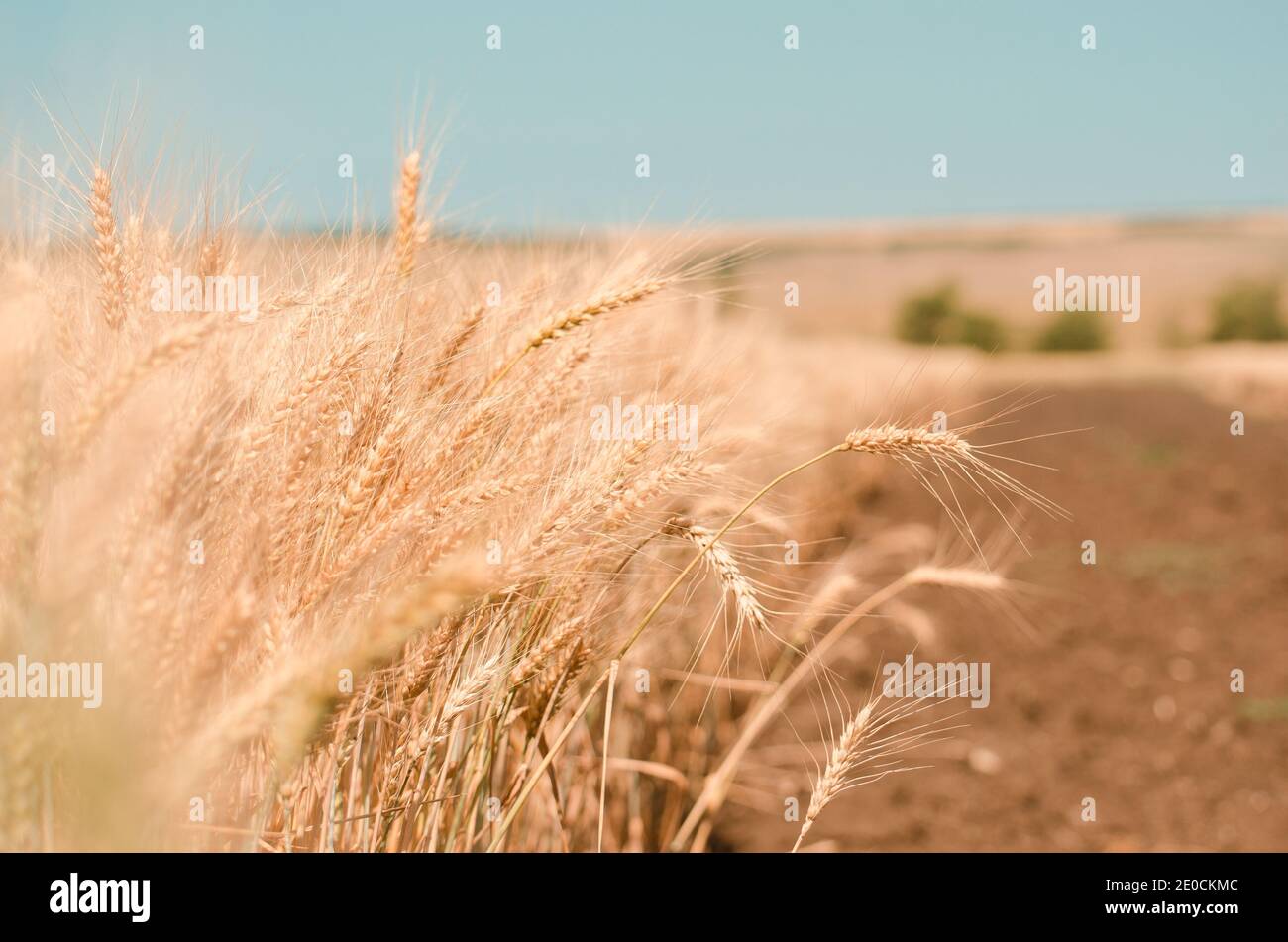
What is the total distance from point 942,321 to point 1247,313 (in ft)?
29.9

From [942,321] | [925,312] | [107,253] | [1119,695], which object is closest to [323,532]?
[107,253]

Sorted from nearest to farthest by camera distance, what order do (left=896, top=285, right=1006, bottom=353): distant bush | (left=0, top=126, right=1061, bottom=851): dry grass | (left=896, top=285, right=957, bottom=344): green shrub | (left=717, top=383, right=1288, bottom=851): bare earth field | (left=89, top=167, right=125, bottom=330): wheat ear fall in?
1. (left=0, top=126, right=1061, bottom=851): dry grass
2. (left=89, top=167, right=125, bottom=330): wheat ear
3. (left=717, top=383, right=1288, bottom=851): bare earth field
4. (left=896, top=285, right=1006, bottom=353): distant bush
5. (left=896, top=285, right=957, bottom=344): green shrub

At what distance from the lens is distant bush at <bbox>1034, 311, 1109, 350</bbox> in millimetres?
25781

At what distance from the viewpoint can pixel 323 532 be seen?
1.08 meters

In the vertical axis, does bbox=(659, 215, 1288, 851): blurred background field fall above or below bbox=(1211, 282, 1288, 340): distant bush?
below

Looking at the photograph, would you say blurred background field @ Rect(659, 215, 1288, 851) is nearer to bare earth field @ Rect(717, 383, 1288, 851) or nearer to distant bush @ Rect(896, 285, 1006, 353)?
bare earth field @ Rect(717, 383, 1288, 851)

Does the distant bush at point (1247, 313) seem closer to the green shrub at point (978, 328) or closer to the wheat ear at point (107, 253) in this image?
the green shrub at point (978, 328)

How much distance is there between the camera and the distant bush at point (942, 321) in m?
25.7

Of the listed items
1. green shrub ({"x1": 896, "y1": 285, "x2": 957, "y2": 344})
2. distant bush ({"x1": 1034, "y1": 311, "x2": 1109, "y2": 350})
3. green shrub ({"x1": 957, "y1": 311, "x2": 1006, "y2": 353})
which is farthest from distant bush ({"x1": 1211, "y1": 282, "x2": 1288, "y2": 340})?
green shrub ({"x1": 896, "y1": 285, "x2": 957, "y2": 344})

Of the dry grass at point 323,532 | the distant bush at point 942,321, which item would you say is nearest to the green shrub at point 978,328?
the distant bush at point 942,321

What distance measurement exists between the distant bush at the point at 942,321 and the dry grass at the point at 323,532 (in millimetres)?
25333

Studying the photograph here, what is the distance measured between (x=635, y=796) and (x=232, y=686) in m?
1.32

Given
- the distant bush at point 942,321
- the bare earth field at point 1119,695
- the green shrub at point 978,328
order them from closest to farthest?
the bare earth field at point 1119,695 → the green shrub at point 978,328 → the distant bush at point 942,321

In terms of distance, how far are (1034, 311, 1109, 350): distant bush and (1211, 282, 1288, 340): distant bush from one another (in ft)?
12.1
